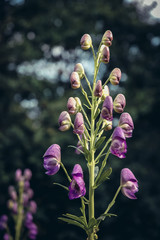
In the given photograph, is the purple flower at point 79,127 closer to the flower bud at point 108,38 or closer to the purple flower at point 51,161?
the purple flower at point 51,161

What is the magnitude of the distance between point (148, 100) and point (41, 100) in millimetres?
3626

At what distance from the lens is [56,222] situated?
10.1m

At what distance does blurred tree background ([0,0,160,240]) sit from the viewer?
9.42m

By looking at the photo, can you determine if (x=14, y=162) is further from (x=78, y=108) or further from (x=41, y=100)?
(x=78, y=108)

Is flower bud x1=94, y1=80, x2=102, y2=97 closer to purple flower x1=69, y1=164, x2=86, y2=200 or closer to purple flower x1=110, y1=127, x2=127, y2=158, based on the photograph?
purple flower x1=110, y1=127, x2=127, y2=158

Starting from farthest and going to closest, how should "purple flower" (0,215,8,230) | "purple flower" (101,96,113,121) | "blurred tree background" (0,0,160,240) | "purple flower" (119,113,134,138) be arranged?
1. "blurred tree background" (0,0,160,240)
2. "purple flower" (0,215,8,230)
3. "purple flower" (119,113,134,138)
4. "purple flower" (101,96,113,121)

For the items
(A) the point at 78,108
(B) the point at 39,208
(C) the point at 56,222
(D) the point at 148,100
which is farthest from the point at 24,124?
(A) the point at 78,108

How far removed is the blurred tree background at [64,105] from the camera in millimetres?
9422

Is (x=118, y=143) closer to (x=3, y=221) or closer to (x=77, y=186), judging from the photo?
(x=77, y=186)

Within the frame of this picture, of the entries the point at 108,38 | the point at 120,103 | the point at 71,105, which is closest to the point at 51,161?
the point at 71,105

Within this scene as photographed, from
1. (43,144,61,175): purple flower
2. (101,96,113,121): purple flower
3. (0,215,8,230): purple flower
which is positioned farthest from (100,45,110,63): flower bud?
(0,215,8,230): purple flower

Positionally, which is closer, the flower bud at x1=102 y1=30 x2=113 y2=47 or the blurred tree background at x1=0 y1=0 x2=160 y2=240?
the flower bud at x1=102 y1=30 x2=113 y2=47

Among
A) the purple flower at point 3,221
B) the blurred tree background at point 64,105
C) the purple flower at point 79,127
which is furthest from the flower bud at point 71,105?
the blurred tree background at point 64,105

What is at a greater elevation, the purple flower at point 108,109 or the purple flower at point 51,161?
the purple flower at point 108,109
